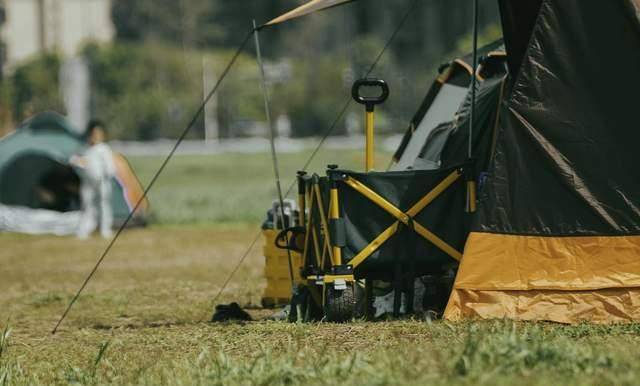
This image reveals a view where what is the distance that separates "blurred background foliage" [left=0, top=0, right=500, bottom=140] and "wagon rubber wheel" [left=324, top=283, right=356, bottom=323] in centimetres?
5633

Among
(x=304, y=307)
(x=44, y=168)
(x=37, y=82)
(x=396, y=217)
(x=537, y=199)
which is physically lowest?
(x=37, y=82)

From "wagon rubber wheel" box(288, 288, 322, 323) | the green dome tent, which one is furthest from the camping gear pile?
the green dome tent

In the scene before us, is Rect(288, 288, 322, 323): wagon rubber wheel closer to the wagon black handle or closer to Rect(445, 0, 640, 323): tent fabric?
Rect(445, 0, 640, 323): tent fabric

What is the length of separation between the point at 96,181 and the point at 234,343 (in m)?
13.5

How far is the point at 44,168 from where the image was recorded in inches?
1009

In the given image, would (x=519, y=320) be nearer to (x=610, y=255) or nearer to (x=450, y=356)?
(x=610, y=255)

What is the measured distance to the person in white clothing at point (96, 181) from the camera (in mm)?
22125

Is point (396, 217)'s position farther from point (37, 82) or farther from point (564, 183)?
point (37, 82)

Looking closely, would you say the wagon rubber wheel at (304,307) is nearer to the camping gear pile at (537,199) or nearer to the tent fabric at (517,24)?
the camping gear pile at (537,199)

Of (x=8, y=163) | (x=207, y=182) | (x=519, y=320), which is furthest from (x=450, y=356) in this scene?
(x=207, y=182)

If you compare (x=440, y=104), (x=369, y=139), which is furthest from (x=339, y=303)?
(x=440, y=104)

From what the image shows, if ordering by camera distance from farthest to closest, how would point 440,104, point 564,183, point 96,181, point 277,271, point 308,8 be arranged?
1. point 96,181
2. point 440,104
3. point 277,271
4. point 308,8
5. point 564,183

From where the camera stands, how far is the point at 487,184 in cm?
971

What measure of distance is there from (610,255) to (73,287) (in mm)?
7161
